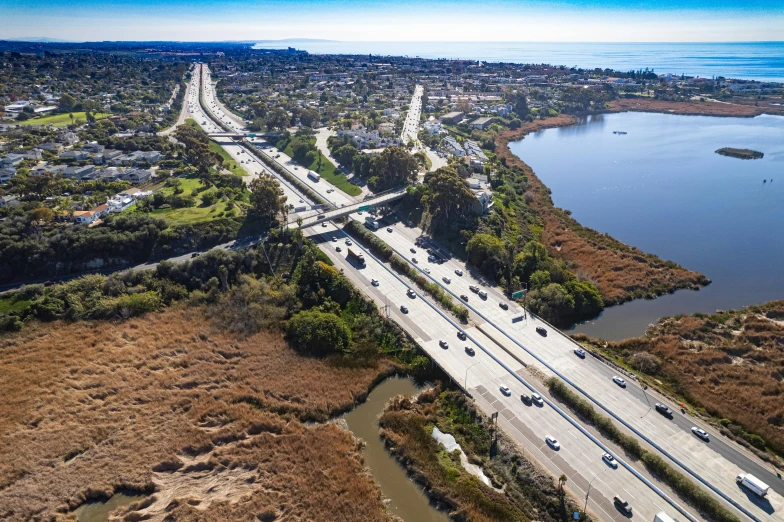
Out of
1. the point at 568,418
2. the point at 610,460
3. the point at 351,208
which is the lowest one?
the point at 610,460

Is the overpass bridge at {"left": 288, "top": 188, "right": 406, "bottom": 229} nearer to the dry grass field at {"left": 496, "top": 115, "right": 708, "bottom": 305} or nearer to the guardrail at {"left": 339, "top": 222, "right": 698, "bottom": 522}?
the guardrail at {"left": 339, "top": 222, "right": 698, "bottom": 522}

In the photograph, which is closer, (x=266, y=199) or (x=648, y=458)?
(x=648, y=458)

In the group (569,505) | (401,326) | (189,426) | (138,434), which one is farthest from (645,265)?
(138,434)

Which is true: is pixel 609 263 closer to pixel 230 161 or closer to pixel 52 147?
pixel 230 161

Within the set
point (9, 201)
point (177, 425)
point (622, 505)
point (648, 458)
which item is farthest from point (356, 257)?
point (9, 201)

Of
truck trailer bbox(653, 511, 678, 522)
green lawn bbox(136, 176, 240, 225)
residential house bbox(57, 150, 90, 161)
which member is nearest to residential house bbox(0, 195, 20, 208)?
green lawn bbox(136, 176, 240, 225)

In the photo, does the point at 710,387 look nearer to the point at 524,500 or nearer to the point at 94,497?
the point at 524,500
